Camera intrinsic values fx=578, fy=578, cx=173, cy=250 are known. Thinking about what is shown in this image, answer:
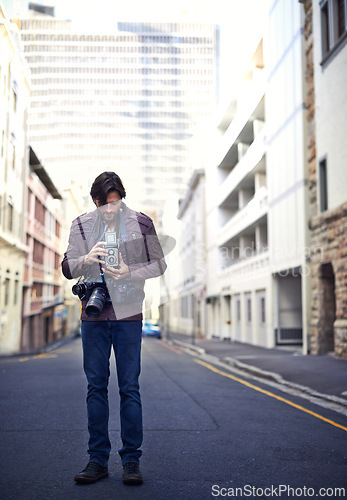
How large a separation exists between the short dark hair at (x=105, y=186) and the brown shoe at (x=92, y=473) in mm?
1709

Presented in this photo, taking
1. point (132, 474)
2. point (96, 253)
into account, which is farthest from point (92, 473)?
point (96, 253)

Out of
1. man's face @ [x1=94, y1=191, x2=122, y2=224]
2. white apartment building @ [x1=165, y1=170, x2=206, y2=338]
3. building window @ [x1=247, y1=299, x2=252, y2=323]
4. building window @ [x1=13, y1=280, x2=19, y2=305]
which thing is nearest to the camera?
man's face @ [x1=94, y1=191, x2=122, y2=224]

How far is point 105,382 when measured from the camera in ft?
12.6

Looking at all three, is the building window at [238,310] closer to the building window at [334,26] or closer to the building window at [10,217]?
the building window at [10,217]

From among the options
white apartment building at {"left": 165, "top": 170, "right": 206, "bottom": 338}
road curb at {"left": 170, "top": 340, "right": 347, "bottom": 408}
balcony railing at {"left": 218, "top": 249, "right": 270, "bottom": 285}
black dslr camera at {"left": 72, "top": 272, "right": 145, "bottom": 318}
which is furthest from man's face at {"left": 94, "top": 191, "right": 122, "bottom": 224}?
white apartment building at {"left": 165, "top": 170, "right": 206, "bottom": 338}

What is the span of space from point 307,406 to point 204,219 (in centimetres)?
3590

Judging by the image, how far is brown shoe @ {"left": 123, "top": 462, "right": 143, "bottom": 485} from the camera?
354cm

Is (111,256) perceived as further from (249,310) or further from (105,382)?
(249,310)

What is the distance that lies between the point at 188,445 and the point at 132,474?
1376 mm

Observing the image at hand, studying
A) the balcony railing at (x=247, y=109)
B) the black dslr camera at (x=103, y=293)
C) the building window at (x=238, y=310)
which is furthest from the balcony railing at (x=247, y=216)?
the black dslr camera at (x=103, y=293)

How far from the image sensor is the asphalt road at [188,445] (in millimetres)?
3533

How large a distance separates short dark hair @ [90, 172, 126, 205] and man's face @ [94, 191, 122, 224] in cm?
3

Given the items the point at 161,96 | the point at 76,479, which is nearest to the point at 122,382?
the point at 76,479

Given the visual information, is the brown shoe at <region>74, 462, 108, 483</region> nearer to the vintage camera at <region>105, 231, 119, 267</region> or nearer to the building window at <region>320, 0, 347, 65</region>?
the vintage camera at <region>105, 231, 119, 267</region>
